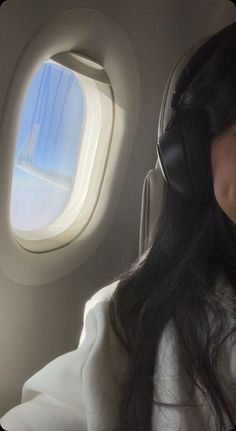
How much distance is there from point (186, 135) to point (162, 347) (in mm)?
226

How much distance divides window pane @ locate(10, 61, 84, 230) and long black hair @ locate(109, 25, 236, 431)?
104mm

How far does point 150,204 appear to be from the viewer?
1.70 ft

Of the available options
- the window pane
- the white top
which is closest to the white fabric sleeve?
the white top

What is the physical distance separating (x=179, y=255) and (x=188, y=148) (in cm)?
12

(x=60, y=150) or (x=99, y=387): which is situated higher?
(x=60, y=150)

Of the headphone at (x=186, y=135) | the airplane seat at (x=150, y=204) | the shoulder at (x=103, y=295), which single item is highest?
the headphone at (x=186, y=135)

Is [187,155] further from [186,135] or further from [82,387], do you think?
[82,387]

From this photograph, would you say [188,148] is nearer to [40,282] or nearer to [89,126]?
[89,126]

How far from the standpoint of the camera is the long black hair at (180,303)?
1.72 feet

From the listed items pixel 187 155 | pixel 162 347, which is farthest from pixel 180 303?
pixel 187 155

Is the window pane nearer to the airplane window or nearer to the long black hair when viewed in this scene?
the airplane window

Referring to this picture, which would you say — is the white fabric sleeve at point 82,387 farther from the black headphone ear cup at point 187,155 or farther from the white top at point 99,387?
the black headphone ear cup at point 187,155

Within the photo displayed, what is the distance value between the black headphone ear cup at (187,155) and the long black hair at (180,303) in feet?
0.05

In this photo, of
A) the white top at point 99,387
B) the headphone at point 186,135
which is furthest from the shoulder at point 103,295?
the headphone at point 186,135
